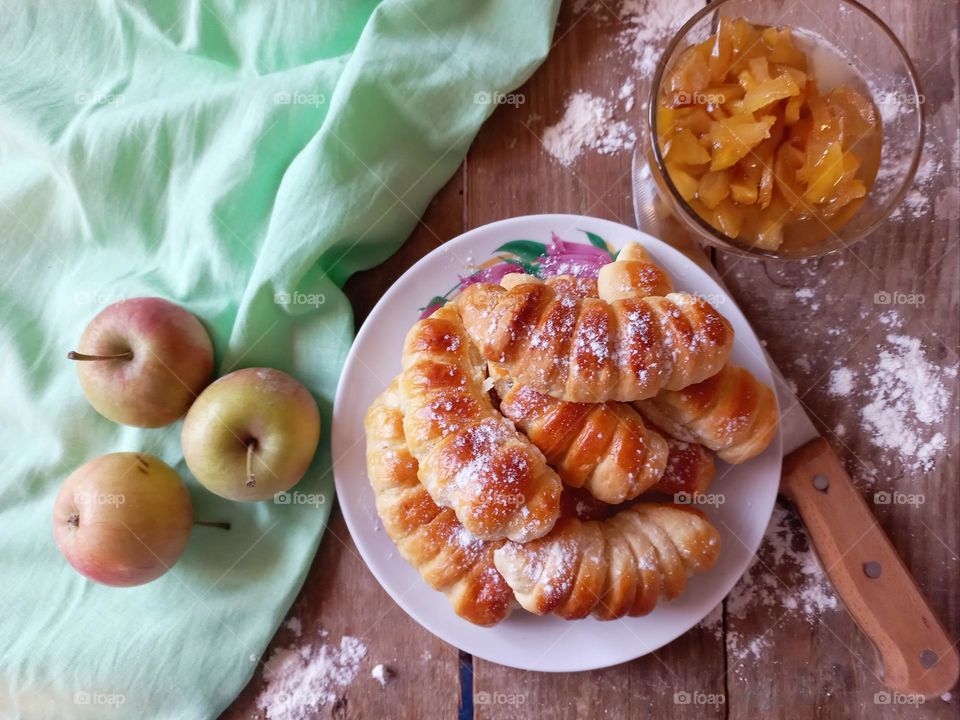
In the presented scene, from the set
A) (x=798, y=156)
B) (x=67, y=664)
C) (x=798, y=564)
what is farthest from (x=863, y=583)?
(x=67, y=664)

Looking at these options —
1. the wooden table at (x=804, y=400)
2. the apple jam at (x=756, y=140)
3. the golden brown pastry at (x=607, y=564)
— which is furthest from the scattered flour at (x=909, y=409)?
the golden brown pastry at (x=607, y=564)

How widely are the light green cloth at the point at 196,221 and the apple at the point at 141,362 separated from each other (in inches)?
3.4

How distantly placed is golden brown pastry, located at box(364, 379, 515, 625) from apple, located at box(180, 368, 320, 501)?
0.19m

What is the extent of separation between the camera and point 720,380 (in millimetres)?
1344

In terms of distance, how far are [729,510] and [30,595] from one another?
1.45 metres

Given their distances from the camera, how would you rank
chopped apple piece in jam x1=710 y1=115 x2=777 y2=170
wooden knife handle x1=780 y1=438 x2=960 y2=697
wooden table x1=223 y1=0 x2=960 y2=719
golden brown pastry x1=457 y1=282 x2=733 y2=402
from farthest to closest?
wooden table x1=223 y1=0 x2=960 y2=719 < wooden knife handle x1=780 y1=438 x2=960 y2=697 < chopped apple piece in jam x1=710 y1=115 x2=777 y2=170 < golden brown pastry x1=457 y1=282 x2=733 y2=402

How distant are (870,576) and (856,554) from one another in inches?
1.9

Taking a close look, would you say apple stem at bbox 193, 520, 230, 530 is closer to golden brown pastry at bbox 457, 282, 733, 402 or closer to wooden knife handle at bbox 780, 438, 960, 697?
golden brown pastry at bbox 457, 282, 733, 402

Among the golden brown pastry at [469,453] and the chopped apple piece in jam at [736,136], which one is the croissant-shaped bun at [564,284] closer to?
the golden brown pastry at [469,453]

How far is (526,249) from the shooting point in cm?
154

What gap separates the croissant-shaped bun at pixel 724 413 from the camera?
133 cm

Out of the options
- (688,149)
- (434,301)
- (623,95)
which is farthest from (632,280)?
(623,95)

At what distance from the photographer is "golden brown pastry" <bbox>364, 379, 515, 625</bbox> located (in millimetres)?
1363

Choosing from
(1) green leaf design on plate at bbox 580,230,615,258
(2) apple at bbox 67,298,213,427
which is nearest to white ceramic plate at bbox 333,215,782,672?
(1) green leaf design on plate at bbox 580,230,615,258
